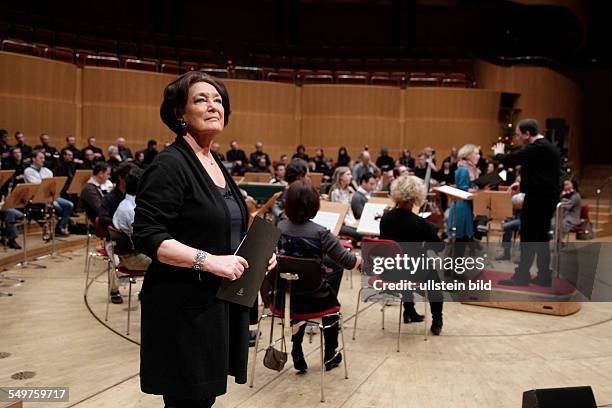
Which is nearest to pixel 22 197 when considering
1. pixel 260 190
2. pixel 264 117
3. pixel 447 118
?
pixel 260 190

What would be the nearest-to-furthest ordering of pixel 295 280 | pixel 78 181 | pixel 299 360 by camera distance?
1. pixel 295 280
2. pixel 299 360
3. pixel 78 181

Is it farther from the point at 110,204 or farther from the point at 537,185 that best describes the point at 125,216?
the point at 537,185

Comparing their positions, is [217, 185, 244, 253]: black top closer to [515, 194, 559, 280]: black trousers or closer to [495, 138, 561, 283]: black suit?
[495, 138, 561, 283]: black suit

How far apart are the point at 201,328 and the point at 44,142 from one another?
35.3 ft

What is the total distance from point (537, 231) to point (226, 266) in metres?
4.83

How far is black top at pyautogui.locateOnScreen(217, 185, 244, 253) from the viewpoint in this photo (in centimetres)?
217

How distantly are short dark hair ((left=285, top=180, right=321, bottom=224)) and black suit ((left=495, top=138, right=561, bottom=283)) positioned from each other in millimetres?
2633

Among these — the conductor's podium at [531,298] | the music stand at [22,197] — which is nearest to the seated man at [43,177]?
the music stand at [22,197]

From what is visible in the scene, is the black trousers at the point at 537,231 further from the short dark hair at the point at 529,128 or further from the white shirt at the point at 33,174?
the white shirt at the point at 33,174

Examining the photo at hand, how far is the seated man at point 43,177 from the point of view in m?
9.74

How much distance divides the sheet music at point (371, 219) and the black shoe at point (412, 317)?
1.07 meters

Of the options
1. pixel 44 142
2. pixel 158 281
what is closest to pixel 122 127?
pixel 44 142

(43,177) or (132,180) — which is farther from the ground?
(132,180)

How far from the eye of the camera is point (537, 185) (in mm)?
6039
